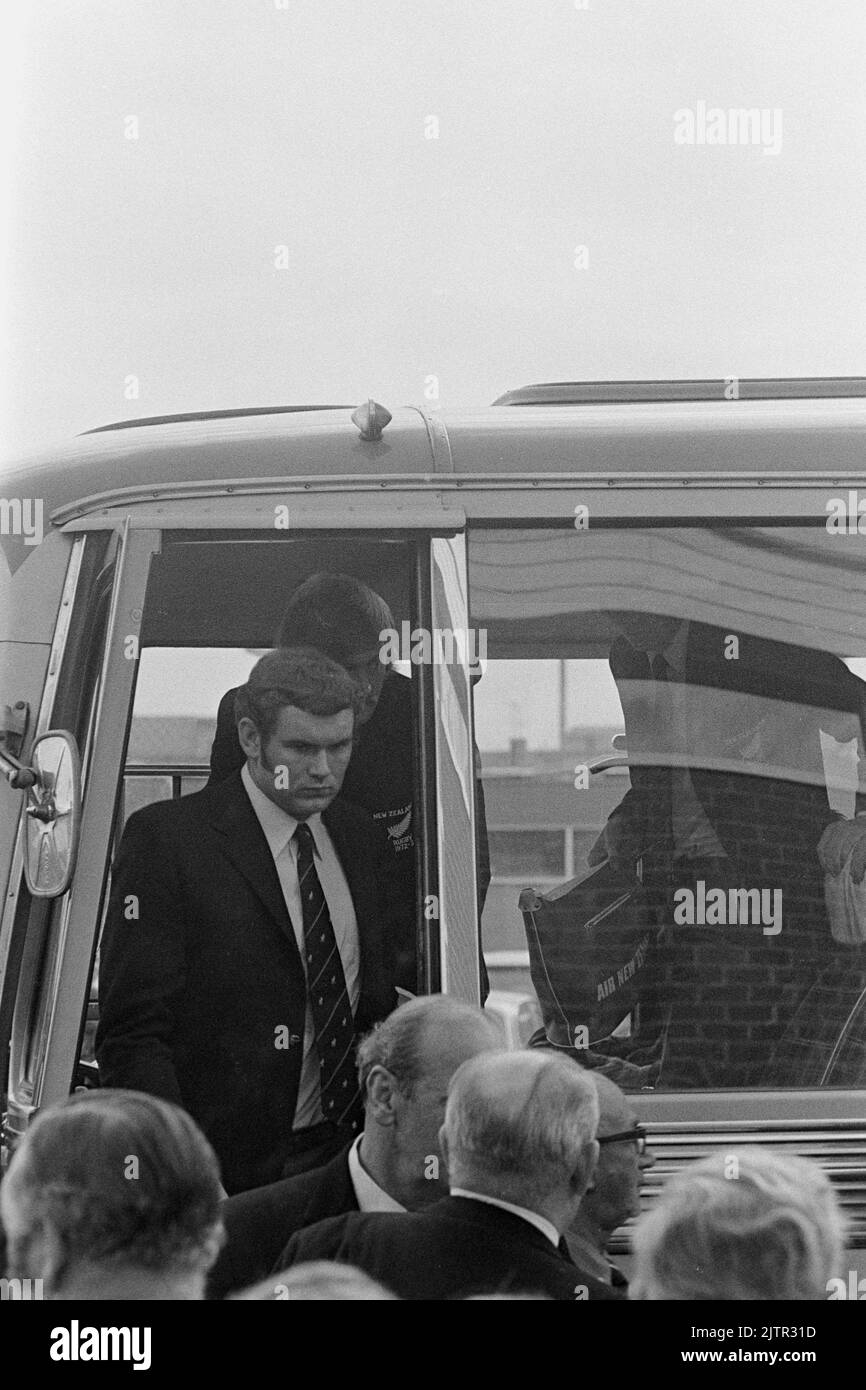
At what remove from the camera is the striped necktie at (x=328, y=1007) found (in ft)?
7.70

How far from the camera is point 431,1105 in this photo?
2287 millimetres

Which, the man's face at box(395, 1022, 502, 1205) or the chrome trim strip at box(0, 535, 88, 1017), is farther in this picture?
the chrome trim strip at box(0, 535, 88, 1017)

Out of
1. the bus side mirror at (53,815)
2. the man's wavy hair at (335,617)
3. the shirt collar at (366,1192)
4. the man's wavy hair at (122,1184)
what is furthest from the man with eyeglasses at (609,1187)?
the bus side mirror at (53,815)

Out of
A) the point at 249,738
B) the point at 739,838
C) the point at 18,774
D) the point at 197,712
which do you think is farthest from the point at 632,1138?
the point at 18,774

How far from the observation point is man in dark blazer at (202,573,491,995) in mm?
2445

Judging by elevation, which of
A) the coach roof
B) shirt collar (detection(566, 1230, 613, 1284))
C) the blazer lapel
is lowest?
shirt collar (detection(566, 1230, 613, 1284))

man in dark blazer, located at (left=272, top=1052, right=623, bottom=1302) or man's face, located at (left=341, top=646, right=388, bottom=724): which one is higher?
man's face, located at (left=341, top=646, right=388, bottom=724)

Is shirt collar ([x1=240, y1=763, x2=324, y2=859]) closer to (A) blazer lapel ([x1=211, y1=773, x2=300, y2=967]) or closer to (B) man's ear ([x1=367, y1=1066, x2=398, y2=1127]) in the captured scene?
(A) blazer lapel ([x1=211, y1=773, x2=300, y2=967])

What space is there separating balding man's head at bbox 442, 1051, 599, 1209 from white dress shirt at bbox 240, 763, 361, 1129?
9.2 inches

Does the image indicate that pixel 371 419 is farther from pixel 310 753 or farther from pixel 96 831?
pixel 96 831

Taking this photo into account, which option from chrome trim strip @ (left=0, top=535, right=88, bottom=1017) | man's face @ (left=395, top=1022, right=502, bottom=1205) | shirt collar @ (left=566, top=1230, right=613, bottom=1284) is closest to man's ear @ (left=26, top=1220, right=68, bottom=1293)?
chrome trim strip @ (left=0, top=535, right=88, bottom=1017)
